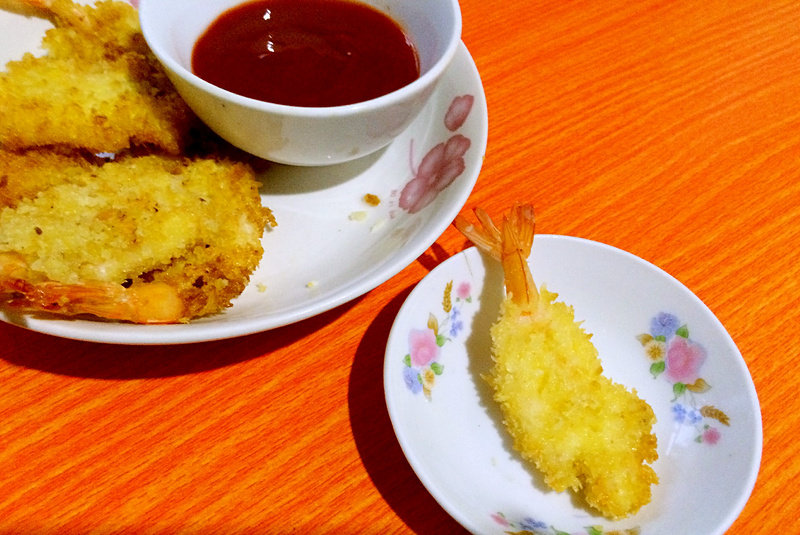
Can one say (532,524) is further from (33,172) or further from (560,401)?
(33,172)

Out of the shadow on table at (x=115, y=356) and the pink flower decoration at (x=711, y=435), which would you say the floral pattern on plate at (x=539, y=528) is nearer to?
the pink flower decoration at (x=711, y=435)

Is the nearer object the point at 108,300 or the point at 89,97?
the point at 108,300

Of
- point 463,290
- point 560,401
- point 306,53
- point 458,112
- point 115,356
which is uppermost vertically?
point 306,53

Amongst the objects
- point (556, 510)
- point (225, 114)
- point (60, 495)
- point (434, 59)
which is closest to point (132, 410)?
point (60, 495)

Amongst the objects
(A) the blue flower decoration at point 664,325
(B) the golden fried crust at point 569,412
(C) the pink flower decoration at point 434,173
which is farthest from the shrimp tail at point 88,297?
(A) the blue flower decoration at point 664,325

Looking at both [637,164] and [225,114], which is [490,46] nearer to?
[637,164]

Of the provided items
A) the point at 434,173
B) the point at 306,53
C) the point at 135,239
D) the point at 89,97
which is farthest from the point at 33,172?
the point at 434,173

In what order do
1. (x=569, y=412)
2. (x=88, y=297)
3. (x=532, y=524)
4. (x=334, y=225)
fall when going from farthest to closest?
1. (x=334, y=225)
2. (x=569, y=412)
3. (x=532, y=524)
4. (x=88, y=297)

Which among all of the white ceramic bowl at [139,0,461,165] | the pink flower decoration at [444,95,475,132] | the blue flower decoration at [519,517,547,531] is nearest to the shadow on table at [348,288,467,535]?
the blue flower decoration at [519,517,547,531]
